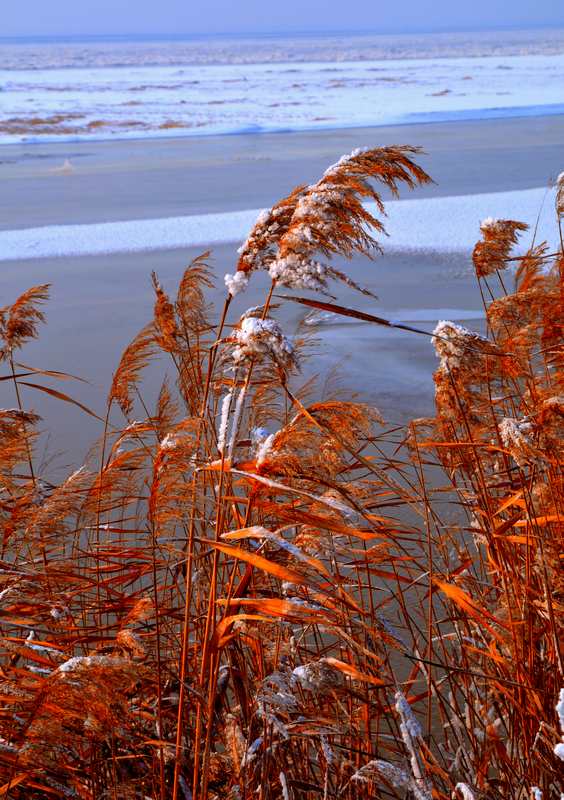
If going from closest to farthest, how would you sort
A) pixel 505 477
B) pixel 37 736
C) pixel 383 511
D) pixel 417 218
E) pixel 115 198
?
1. pixel 37 736
2. pixel 505 477
3. pixel 383 511
4. pixel 417 218
5. pixel 115 198

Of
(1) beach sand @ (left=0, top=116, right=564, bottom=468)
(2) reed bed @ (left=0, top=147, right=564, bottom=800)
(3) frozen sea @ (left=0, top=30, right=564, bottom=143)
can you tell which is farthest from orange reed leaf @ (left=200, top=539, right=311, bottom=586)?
(3) frozen sea @ (left=0, top=30, right=564, bottom=143)

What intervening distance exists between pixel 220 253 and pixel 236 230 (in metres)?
1.06

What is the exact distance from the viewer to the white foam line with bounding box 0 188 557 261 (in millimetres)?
9094

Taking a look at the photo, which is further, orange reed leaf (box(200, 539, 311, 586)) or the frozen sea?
the frozen sea

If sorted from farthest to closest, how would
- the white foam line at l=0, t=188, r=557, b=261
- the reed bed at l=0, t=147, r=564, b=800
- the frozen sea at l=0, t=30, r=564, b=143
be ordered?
1. the frozen sea at l=0, t=30, r=564, b=143
2. the white foam line at l=0, t=188, r=557, b=261
3. the reed bed at l=0, t=147, r=564, b=800

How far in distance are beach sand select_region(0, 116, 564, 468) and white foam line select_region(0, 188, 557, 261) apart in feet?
1.21

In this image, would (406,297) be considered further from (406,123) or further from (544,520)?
(406,123)

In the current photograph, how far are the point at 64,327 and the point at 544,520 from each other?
530cm

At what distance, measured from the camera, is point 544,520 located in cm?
193

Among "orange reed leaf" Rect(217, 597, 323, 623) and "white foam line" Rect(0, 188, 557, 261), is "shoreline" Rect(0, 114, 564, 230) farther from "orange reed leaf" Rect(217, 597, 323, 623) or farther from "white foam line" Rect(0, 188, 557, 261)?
"orange reed leaf" Rect(217, 597, 323, 623)

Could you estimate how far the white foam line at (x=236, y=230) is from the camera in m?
9.09

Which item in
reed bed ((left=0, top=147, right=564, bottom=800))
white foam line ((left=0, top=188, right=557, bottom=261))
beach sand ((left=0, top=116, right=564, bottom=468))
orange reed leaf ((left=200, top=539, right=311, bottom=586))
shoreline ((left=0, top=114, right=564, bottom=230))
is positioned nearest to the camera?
orange reed leaf ((left=200, top=539, right=311, bottom=586))

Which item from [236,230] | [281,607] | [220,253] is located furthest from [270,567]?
[236,230]

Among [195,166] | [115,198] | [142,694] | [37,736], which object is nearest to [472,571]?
[142,694]
